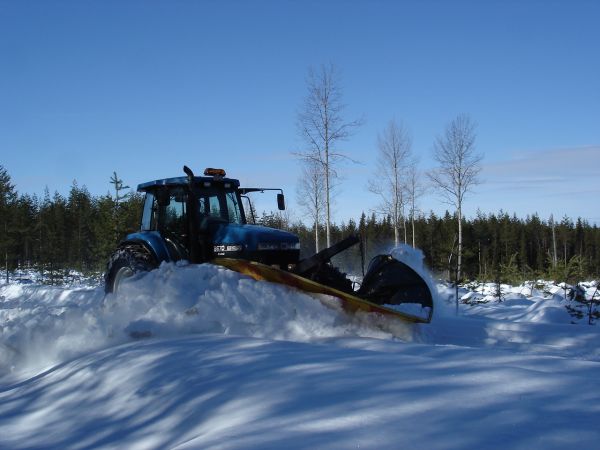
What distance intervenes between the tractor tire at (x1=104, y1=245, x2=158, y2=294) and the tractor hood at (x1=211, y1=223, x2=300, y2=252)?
99 cm

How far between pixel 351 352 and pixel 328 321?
1.47 meters

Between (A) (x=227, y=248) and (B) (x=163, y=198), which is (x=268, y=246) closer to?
(A) (x=227, y=248)

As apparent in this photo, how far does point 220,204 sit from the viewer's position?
771 centimetres

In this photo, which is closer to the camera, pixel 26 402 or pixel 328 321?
pixel 26 402

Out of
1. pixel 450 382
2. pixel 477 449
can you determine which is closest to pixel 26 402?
pixel 450 382

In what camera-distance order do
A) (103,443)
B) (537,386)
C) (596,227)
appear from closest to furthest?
(537,386), (103,443), (596,227)

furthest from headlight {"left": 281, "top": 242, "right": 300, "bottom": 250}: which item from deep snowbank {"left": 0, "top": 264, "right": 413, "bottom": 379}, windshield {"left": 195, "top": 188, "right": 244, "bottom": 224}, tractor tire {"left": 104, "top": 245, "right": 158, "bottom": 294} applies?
tractor tire {"left": 104, "top": 245, "right": 158, "bottom": 294}

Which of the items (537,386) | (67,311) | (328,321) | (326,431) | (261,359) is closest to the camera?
(326,431)

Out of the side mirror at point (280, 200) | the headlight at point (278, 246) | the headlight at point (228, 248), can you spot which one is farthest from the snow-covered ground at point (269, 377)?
the side mirror at point (280, 200)

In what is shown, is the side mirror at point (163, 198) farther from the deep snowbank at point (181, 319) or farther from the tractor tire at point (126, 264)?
the deep snowbank at point (181, 319)

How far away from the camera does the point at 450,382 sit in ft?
9.14

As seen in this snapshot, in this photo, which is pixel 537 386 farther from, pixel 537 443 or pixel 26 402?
pixel 26 402

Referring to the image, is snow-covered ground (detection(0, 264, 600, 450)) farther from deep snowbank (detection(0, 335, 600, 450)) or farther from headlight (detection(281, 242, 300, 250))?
headlight (detection(281, 242, 300, 250))

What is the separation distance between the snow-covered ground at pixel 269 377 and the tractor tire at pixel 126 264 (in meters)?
1.16
